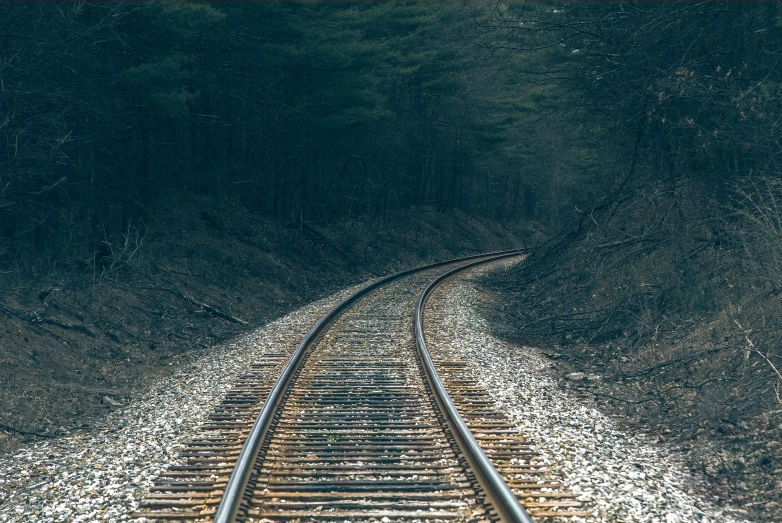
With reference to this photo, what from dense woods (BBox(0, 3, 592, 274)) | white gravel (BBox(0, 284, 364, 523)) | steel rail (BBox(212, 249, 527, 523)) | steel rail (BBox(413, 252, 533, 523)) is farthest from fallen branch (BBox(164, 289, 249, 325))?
steel rail (BBox(413, 252, 533, 523))

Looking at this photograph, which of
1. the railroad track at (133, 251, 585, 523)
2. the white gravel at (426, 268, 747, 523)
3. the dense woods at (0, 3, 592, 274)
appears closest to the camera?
the railroad track at (133, 251, 585, 523)

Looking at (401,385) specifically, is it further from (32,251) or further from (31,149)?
(32,251)

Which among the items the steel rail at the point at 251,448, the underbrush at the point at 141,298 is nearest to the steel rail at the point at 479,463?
the steel rail at the point at 251,448

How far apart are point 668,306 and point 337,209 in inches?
916

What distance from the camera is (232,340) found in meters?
14.3

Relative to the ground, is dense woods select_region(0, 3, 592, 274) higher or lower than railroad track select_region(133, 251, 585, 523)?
higher

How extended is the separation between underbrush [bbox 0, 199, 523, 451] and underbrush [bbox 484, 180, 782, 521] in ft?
23.7

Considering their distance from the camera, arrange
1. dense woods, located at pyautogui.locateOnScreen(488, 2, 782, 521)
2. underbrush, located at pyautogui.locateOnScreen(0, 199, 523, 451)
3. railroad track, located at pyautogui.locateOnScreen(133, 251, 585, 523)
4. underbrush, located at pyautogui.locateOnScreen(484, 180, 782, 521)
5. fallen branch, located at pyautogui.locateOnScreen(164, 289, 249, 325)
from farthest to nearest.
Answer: fallen branch, located at pyautogui.locateOnScreen(164, 289, 249, 325), underbrush, located at pyautogui.locateOnScreen(0, 199, 523, 451), dense woods, located at pyautogui.locateOnScreen(488, 2, 782, 521), underbrush, located at pyautogui.locateOnScreen(484, 180, 782, 521), railroad track, located at pyautogui.locateOnScreen(133, 251, 585, 523)

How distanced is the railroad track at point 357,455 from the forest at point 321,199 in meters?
2.11

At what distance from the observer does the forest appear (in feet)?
30.8

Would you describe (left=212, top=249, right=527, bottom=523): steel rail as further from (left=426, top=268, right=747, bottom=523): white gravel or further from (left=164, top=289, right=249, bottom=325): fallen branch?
(left=164, top=289, right=249, bottom=325): fallen branch

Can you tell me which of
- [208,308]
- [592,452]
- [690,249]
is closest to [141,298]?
[208,308]

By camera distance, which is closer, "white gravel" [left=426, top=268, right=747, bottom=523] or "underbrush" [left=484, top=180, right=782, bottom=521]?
"white gravel" [left=426, top=268, right=747, bottom=523]

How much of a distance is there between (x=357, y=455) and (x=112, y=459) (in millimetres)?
2616
